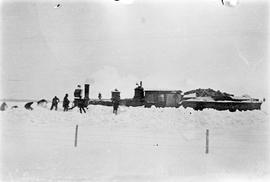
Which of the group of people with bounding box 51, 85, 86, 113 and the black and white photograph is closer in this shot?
the black and white photograph

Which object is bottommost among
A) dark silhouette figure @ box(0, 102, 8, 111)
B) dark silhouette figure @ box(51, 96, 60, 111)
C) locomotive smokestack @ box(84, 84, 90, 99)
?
Result: dark silhouette figure @ box(0, 102, 8, 111)

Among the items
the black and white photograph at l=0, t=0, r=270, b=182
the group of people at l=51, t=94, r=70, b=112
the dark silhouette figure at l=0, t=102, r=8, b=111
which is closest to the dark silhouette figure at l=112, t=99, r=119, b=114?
the black and white photograph at l=0, t=0, r=270, b=182

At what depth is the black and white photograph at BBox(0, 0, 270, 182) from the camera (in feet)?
7.83

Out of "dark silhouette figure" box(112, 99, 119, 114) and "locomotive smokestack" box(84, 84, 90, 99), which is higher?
"locomotive smokestack" box(84, 84, 90, 99)

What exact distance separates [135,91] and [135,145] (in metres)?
0.42

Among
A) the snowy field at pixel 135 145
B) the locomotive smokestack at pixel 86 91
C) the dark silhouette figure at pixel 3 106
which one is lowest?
A: the snowy field at pixel 135 145

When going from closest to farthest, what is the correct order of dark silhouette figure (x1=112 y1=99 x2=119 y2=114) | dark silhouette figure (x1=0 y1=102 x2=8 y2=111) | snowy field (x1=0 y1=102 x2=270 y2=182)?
snowy field (x1=0 y1=102 x2=270 y2=182) < dark silhouette figure (x1=112 y1=99 x2=119 y2=114) < dark silhouette figure (x1=0 y1=102 x2=8 y2=111)

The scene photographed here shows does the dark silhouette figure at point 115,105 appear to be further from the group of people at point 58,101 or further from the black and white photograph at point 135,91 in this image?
the group of people at point 58,101

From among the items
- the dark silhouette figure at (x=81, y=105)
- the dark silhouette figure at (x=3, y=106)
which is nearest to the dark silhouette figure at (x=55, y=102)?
the dark silhouette figure at (x=81, y=105)

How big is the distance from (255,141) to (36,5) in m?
2.08

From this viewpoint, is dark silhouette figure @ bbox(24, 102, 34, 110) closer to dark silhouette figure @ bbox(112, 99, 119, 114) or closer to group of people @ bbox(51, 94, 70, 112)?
group of people @ bbox(51, 94, 70, 112)

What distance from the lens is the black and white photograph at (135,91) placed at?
94.0 inches

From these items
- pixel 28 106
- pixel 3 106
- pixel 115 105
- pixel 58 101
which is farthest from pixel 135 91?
pixel 3 106

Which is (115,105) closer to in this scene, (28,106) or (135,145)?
(135,145)
